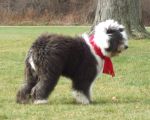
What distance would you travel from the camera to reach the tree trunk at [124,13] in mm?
20766

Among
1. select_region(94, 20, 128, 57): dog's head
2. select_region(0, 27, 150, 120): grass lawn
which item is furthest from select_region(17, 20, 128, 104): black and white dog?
select_region(0, 27, 150, 120): grass lawn

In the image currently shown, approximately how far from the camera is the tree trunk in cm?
2077

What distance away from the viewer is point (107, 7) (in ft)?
68.2

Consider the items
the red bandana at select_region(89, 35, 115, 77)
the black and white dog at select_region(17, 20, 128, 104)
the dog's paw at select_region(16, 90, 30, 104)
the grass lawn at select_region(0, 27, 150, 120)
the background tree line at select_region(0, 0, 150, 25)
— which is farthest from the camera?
the background tree line at select_region(0, 0, 150, 25)

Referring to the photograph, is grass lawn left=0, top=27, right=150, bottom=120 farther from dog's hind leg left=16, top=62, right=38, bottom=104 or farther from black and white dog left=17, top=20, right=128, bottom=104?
black and white dog left=17, top=20, right=128, bottom=104

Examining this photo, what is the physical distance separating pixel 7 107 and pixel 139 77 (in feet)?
15.5

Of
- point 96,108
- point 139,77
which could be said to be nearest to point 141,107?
point 96,108

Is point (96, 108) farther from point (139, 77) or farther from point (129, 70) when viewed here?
point (129, 70)

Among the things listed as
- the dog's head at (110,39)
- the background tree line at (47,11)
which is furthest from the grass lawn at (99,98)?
the background tree line at (47,11)

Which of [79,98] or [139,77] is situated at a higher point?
[79,98]

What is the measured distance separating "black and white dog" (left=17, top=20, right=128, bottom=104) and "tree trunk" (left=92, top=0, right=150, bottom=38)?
38.2 feet

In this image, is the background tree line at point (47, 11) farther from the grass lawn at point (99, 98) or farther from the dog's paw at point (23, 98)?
the dog's paw at point (23, 98)

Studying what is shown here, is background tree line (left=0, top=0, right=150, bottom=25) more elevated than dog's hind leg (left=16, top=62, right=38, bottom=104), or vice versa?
dog's hind leg (left=16, top=62, right=38, bottom=104)

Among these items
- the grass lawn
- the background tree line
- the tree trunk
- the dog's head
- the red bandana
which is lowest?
the background tree line
